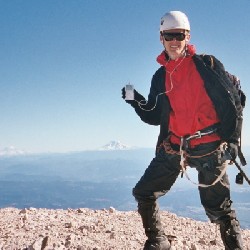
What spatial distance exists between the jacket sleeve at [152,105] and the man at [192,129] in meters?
0.09

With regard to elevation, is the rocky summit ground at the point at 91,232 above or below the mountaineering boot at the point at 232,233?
below

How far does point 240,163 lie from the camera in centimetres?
536

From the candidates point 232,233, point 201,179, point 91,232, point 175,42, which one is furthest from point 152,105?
point 91,232

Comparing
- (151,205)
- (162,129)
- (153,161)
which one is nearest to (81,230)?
(151,205)

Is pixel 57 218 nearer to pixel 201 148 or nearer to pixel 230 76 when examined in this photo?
pixel 201 148

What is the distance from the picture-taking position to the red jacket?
516 centimetres

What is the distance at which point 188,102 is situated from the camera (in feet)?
17.1

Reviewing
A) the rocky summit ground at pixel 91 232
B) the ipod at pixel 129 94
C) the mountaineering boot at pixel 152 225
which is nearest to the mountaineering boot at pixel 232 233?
the mountaineering boot at pixel 152 225

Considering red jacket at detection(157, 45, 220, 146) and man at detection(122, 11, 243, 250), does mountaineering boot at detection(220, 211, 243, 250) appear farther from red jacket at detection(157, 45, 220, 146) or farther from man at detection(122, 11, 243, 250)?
red jacket at detection(157, 45, 220, 146)

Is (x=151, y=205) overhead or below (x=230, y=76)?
below

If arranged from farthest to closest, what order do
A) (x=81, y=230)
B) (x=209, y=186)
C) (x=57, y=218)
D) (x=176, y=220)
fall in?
(x=176, y=220) < (x=57, y=218) < (x=81, y=230) < (x=209, y=186)

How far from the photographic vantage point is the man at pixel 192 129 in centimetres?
503

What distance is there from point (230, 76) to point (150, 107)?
151cm

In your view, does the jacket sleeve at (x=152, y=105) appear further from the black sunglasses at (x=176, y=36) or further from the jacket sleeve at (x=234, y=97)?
the jacket sleeve at (x=234, y=97)
